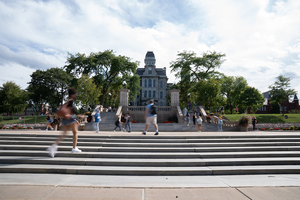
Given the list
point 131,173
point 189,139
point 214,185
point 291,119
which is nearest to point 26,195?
point 131,173

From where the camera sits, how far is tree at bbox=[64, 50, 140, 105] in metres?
38.9

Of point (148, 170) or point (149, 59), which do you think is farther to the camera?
point (149, 59)

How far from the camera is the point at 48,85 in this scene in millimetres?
51438

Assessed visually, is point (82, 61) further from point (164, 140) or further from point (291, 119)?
point (291, 119)

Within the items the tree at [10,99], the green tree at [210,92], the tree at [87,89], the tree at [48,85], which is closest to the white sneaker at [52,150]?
the green tree at [210,92]

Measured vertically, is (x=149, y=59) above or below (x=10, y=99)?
above

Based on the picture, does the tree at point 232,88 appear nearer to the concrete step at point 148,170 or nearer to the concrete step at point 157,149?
the concrete step at point 157,149

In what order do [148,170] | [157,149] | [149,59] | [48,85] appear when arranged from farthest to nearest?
[149,59] → [48,85] → [157,149] → [148,170]

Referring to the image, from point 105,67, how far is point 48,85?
21.1 metres

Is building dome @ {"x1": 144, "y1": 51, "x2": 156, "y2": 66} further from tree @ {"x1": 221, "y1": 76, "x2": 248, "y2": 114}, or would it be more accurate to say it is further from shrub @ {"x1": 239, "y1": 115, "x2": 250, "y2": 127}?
shrub @ {"x1": 239, "y1": 115, "x2": 250, "y2": 127}

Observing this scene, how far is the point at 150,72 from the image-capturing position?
75688 millimetres

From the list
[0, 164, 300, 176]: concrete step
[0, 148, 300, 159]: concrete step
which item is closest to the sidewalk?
[0, 164, 300, 176]: concrete step

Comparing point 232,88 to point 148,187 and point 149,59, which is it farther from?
point 148,187

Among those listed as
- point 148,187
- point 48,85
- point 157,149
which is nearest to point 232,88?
point 48,85
